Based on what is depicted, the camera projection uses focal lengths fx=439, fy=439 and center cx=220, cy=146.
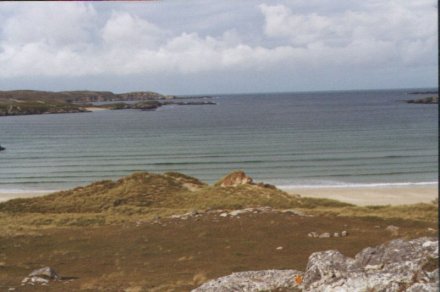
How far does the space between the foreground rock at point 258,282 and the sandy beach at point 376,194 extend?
36.0 m

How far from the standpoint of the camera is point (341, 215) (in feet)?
115

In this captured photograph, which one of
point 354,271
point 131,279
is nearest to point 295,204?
point 131,279

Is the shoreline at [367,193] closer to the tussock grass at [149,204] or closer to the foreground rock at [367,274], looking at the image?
the tussock grass at [149,204]

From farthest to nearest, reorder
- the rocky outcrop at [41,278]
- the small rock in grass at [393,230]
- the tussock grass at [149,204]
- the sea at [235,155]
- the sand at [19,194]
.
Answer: the sea at [235,155] < the sand at [19,194] < the tussock grass at [149,204] < the small rock in grass at [393,230] < the rocky outcrop at [41,278]

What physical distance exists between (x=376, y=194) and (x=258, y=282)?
42671mm

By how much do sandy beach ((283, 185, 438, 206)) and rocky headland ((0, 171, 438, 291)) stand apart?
7.40 m

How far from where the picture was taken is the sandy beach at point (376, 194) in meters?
48.5

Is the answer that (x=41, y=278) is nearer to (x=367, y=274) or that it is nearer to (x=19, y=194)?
(x=367, y=274)

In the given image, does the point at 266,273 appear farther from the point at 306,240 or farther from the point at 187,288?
the point at 306,240

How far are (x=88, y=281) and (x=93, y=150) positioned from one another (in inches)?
3105

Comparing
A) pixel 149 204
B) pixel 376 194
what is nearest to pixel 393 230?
pixel 149 204

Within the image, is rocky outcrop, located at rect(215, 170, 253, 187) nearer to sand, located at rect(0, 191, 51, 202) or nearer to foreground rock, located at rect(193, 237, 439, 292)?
sand, located at rect(0, 191, 51, 202)

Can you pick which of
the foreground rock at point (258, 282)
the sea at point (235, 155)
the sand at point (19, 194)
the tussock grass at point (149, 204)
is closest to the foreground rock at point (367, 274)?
the foreground rock at point (258, 282)

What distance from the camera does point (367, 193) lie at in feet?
176
